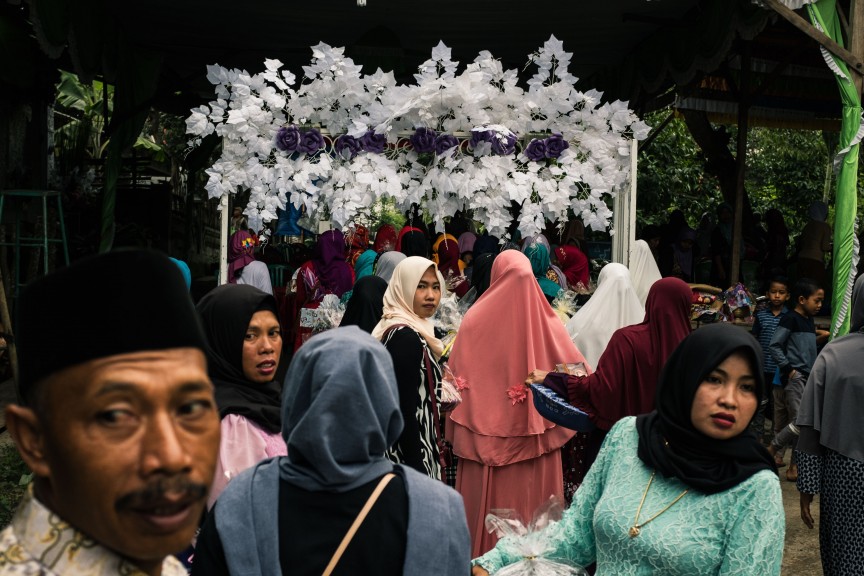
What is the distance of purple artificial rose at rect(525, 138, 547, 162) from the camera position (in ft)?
20.2

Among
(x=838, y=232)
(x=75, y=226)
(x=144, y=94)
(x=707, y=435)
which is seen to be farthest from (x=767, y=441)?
(x=75, y=226)

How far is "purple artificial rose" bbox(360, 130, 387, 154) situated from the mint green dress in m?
Result: 3.96

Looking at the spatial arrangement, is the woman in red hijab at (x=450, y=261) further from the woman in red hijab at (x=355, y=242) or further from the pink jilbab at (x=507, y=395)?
the pink jilbab at (x=507, y=395)

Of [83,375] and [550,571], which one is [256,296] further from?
[83,375]

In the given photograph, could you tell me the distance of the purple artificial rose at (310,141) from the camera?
6117 millimetres

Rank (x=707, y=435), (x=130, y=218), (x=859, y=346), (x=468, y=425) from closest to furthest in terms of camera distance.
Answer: (x=707, y=435) → (x=859, y=346) → (x=468, y=425) → (x=130, y=218)

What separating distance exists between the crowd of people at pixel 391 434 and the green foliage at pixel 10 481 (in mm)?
2218

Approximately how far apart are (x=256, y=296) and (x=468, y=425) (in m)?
1.93

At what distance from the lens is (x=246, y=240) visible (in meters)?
7.96

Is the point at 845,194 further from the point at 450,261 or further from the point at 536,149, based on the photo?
the point at 450,261

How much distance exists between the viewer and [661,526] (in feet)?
7.63

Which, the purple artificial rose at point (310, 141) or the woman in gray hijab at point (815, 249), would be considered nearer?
the purple artificial rose at point (310, 141)

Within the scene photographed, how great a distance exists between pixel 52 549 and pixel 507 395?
12.1 feet

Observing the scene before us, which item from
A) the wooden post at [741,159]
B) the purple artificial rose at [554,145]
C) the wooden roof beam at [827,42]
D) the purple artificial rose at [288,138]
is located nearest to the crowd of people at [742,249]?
the wooden post at [741,159]
